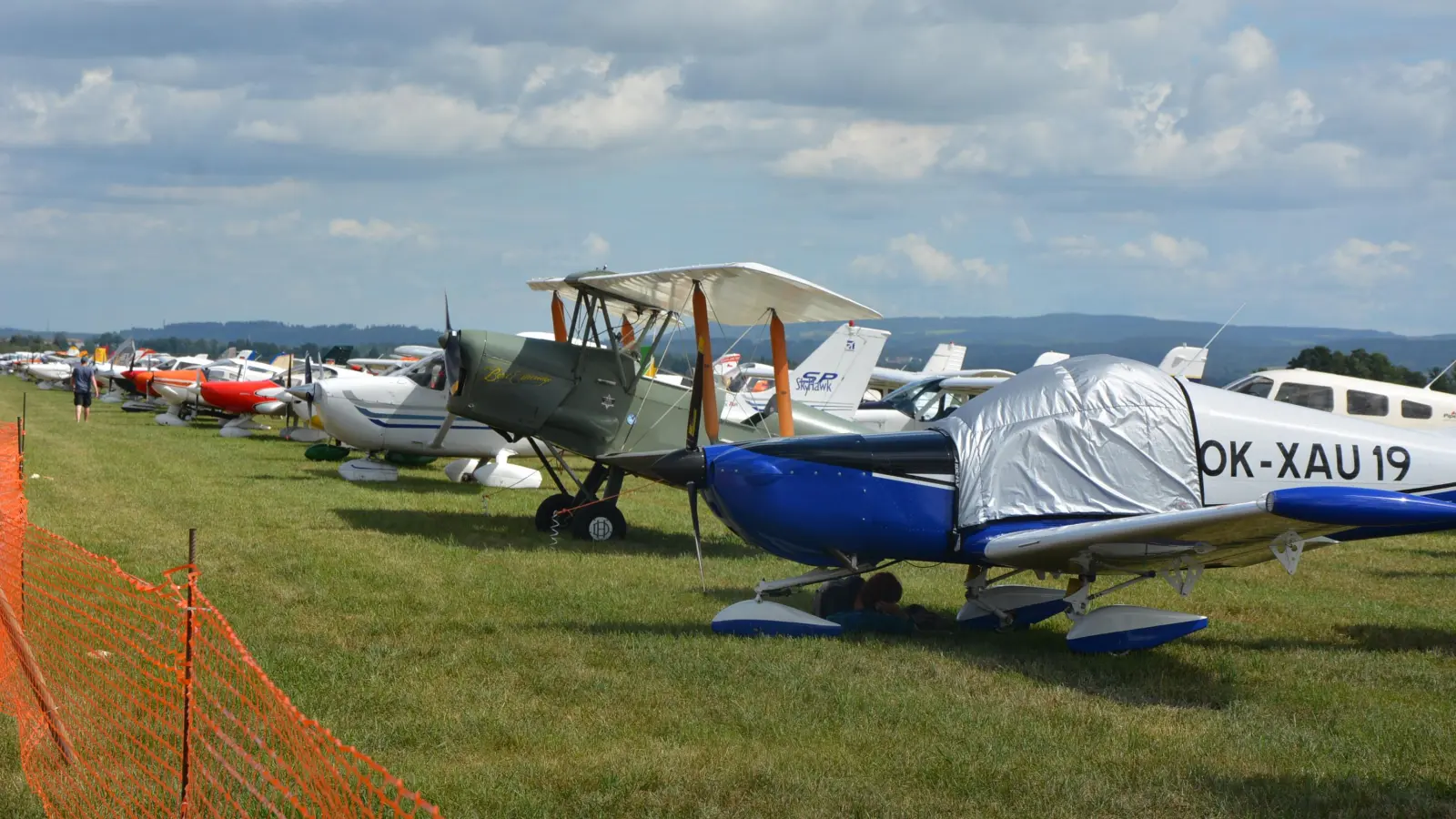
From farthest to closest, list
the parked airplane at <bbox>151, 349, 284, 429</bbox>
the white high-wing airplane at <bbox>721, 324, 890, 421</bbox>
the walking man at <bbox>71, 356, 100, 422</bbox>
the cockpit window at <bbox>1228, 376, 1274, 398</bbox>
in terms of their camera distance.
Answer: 1. the walking man at <bbox>71, 356, 100, 422</bbox>
2. the parked airplane at <bbox>151, 349, 284, 429</bbox>
3. the white high-wing airplane at <bbox>721, 324, 890, 421</bbox>
4. the cockpit window at <bbox>1228, 376, 1274, 398</bbox>

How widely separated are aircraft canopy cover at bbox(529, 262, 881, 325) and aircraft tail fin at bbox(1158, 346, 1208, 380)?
9642 millimetres

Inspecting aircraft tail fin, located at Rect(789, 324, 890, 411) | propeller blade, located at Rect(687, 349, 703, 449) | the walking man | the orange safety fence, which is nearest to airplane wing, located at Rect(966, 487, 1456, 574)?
the orange safety fence

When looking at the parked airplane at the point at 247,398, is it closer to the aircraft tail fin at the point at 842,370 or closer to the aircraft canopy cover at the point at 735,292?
the aircraft tail fin at the point at 842,370

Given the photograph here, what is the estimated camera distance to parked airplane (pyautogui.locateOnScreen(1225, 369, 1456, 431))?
15.9m

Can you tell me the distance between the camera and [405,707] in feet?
21.2

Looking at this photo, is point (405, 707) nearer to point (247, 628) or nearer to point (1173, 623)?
point (247, 628)

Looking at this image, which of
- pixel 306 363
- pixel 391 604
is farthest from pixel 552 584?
pixel 306 363

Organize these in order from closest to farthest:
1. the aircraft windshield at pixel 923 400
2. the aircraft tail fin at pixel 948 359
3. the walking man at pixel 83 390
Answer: the aircraft windshield at pixel 923 400, the walking man at pixel 83 390, the aircraft tail fin at pixel 948 359

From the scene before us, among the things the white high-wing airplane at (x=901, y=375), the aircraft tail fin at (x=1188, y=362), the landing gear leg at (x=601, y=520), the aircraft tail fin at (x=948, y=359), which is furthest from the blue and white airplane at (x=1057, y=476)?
the aircraft tail fin at (x=948, y=359)

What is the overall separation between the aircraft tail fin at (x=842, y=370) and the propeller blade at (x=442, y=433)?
661 centimetres

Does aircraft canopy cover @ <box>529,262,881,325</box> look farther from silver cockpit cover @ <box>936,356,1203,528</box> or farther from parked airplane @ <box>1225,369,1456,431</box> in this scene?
parked airplane @ <box>1225,369,1456,431</box>

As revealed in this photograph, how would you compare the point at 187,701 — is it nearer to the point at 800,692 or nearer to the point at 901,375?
the point at 800,692

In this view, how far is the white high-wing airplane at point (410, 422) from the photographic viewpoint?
60.0 ft

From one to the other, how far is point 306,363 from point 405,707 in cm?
1818
